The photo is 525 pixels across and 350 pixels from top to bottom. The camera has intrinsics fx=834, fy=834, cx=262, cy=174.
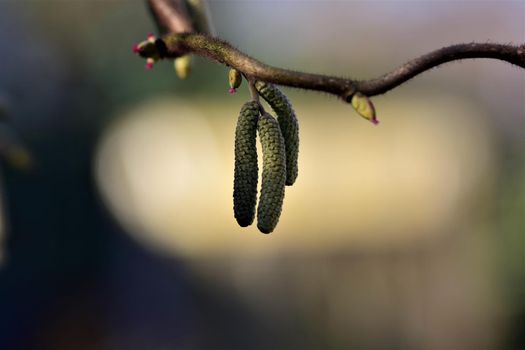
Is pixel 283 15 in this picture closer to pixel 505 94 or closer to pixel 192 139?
pixel 192 139

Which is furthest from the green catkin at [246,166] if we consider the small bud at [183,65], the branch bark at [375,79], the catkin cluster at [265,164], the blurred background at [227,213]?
the blurred background at [227,213]

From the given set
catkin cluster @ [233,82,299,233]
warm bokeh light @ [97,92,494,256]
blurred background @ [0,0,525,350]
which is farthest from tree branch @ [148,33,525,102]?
warm bokeh light @ [97,92,494,256]

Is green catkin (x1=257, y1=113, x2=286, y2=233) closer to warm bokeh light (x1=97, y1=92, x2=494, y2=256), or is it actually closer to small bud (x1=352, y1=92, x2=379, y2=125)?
small bud (x1=352, y1=92, x2=379, y2=125)

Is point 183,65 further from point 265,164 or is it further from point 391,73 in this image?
point 391,73

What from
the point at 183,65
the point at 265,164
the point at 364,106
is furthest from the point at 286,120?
the point at 183,65

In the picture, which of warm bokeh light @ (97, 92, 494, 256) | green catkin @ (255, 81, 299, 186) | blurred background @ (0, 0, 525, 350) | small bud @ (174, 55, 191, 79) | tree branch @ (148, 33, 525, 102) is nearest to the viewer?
tree branch @ (148, 33, 525, 102)

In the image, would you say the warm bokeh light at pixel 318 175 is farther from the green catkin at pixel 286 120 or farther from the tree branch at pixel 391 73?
the tree branch at pixel 391 73

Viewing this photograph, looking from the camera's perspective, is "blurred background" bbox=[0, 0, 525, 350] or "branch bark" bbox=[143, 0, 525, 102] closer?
"branch bark" bbox=[143, 0, 525, 102]
